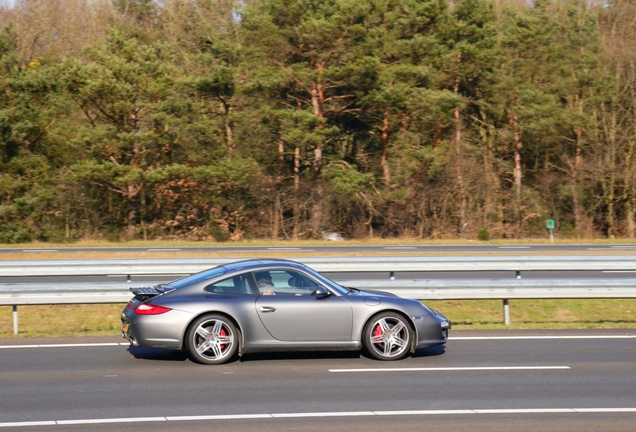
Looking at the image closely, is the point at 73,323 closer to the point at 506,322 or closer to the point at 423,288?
the point at 423,288

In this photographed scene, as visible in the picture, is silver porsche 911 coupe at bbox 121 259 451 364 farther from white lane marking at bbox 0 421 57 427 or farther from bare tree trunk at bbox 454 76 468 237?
bare tree trunk at bbox 454 76 468 237

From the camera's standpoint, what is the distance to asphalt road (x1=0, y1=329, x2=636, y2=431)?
22.6 ft

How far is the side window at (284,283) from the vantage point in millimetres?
9586

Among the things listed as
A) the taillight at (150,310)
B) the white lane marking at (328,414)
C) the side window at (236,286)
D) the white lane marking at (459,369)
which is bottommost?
the white lane marking at (328,414)

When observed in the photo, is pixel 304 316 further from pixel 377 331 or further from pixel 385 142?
pixel 385 142

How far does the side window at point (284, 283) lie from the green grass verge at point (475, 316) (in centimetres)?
363

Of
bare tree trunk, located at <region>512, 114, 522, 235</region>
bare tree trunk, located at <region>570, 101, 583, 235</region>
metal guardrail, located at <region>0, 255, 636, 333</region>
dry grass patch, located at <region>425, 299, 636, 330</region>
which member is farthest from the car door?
bare tree trunk, located at <region>570, 101, 583, 235</region>

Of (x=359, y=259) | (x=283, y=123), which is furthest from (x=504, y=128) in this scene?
(x=359, y=259)

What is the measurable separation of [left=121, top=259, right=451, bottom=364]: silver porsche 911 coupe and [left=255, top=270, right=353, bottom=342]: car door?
1cm

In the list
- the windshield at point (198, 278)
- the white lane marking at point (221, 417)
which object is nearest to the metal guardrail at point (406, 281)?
the windshield at point (198, 278)

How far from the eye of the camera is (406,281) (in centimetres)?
1270

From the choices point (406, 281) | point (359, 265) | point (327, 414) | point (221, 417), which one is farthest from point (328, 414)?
point (359, 265)

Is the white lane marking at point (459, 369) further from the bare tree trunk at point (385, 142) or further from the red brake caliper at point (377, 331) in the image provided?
the bare tree trunk at point (385, 142)

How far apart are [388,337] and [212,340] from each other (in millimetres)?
2143
